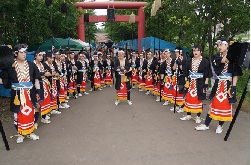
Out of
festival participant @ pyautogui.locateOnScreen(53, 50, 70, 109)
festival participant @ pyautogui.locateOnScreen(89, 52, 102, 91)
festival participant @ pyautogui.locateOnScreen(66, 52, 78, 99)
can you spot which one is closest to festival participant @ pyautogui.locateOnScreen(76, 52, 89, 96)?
festival participant @ pyautogui.locateOnScreen(66, 52, 78, 99)

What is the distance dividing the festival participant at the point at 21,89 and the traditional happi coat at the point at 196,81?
3.44m

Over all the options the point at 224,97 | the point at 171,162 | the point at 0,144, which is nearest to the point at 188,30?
the point at 224,97

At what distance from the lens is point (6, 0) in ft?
24.7

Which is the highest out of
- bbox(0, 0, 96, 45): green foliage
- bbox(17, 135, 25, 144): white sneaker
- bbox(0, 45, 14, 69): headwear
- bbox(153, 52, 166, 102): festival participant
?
bbox(0, 0, 96, 45): green foliage

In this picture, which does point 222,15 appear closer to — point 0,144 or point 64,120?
point 64,120

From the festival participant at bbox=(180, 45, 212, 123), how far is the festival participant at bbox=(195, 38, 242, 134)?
0.47 m

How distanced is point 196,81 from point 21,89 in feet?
12.3

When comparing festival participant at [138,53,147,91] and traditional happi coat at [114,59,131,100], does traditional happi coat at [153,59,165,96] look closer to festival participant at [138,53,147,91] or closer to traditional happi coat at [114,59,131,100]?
festival participant at [138,53,147,91]

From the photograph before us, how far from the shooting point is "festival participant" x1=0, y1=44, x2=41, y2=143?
14.6 ft

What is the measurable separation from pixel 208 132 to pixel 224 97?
85 cm

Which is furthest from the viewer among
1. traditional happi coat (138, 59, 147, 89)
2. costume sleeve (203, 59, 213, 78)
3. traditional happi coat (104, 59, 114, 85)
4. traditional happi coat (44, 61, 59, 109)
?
traditional happi coat (104, 59, 114, 85)

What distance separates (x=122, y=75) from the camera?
762 cm

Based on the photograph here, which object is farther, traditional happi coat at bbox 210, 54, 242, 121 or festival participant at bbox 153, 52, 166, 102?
festival participant at bbox 153, 52, 166, 102

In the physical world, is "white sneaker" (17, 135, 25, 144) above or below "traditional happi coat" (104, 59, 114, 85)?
below
